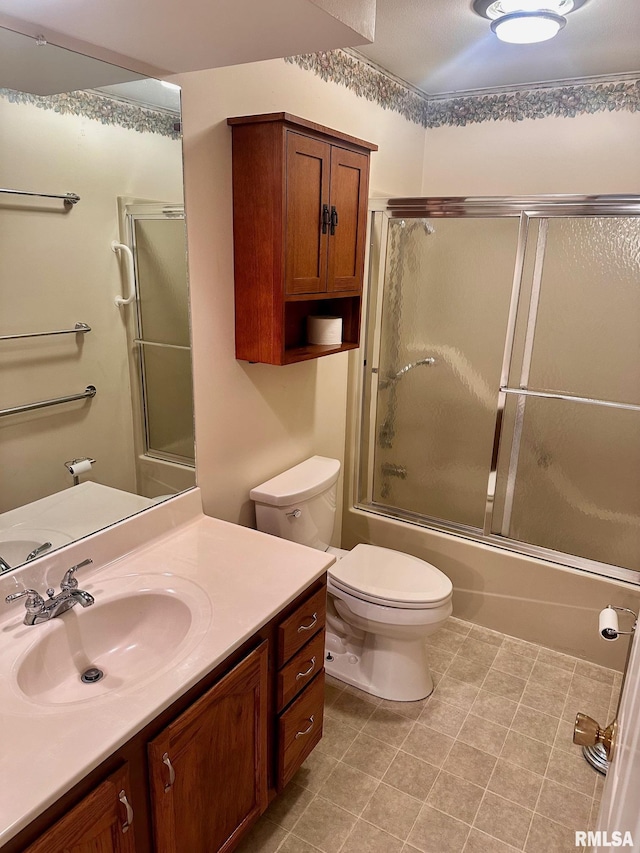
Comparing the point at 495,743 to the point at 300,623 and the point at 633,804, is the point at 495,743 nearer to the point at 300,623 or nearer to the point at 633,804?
the point at 300,623

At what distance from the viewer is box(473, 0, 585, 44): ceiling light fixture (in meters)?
1.85

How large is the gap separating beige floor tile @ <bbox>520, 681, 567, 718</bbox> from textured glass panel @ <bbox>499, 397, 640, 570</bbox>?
1.94 ft

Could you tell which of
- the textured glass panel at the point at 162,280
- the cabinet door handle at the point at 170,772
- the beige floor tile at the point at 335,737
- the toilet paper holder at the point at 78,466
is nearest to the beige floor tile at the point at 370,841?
the beige floor tile at the point at 335,737

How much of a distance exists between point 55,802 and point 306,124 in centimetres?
175

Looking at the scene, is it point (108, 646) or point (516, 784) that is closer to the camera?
point (108, 646)

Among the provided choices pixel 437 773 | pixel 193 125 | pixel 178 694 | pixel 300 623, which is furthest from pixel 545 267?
pixel 178 694

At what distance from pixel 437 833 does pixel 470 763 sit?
299mm

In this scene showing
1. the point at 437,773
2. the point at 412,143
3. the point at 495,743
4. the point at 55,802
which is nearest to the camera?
the point at 55,802

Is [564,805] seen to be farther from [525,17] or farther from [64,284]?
[525,17]

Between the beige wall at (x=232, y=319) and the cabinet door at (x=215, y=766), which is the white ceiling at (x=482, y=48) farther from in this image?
the cabinet door at (x=215, y=766)

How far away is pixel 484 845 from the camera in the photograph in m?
1.71

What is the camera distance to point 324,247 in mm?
1999

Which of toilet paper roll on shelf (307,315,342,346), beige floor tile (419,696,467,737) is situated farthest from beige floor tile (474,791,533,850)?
toilet paper roll on shelf (307,315,342,346)

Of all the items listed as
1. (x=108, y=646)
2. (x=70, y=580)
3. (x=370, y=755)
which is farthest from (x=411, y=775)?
(x=70, y=580)
